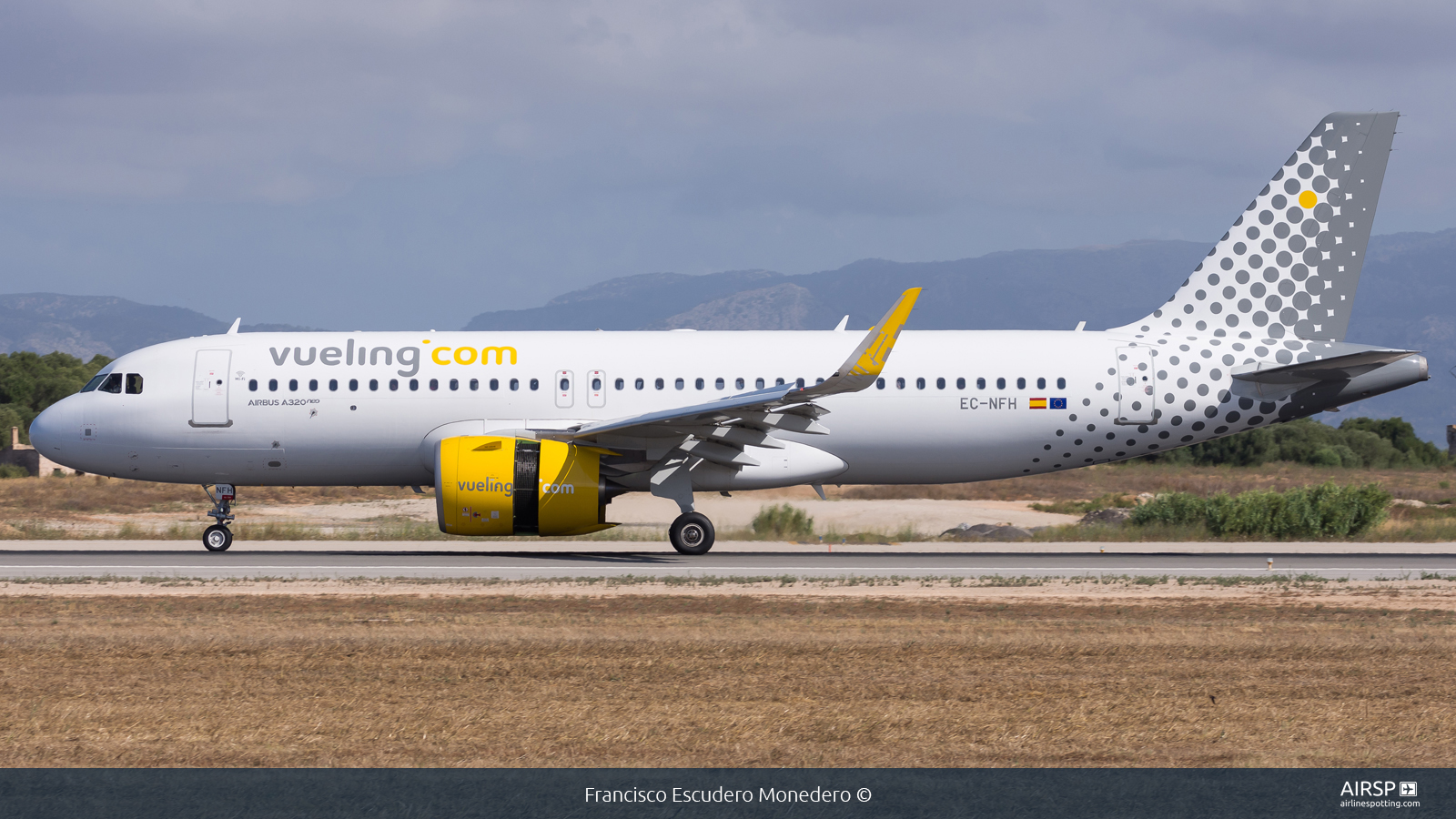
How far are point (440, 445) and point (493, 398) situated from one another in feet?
5.34

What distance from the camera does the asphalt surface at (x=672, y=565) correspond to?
18562mm

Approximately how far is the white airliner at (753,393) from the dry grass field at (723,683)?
25.5 ft

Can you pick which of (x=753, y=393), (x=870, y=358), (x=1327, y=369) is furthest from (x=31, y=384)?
(x=1327, y=369)

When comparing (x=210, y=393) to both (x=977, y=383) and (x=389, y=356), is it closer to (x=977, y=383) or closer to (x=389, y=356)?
(x=389, y=356)

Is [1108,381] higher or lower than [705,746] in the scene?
higher

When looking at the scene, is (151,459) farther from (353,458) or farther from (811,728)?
(811,728)

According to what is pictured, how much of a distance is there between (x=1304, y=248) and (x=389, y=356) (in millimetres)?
16618

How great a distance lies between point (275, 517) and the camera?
36938 mm

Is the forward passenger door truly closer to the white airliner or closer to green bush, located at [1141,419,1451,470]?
the white airliner

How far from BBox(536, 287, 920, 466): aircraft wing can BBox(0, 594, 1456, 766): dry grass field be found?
5.19 metres

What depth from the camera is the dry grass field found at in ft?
26.4

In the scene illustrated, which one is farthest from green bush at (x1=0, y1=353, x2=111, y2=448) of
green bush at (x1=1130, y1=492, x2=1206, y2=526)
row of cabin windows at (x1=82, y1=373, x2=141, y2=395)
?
green bush at (x1=1130, y1=492, x2=1206, y2=526)
